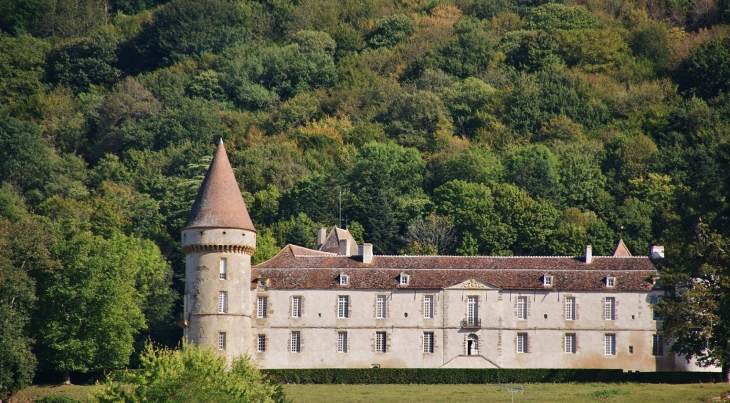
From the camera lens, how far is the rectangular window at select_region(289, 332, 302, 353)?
256 ft

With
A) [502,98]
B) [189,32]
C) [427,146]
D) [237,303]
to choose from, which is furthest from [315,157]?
[237,303]

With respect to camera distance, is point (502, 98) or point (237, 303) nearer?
point (237, 303)

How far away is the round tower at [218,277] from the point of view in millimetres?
74875

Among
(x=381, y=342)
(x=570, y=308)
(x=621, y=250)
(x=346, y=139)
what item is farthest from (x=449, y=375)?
(x=346, y=139)

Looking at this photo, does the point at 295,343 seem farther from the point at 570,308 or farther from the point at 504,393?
the point at 570,308

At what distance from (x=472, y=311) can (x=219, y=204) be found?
15598 millimetres

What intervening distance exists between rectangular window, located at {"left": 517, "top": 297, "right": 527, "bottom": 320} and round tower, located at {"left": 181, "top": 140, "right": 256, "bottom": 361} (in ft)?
50.2

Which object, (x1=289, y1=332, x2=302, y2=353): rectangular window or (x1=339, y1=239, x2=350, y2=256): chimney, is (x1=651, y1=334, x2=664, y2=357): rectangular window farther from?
(x1=289, y1=332, x2=302, y2=353): rectangular window

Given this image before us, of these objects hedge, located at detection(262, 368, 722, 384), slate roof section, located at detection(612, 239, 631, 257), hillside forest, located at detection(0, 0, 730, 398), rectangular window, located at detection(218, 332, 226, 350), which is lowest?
hedge, located at detection(262, 368, 722, 384)

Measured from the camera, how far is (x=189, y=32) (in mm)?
152875

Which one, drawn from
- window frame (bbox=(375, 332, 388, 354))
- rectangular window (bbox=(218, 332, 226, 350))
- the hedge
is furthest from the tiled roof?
the hedge

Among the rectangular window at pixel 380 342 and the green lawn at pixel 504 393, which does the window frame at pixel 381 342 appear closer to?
the rectangular window at pixel 380 342

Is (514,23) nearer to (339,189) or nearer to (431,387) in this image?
(339,189)

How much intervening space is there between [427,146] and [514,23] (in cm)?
3281
